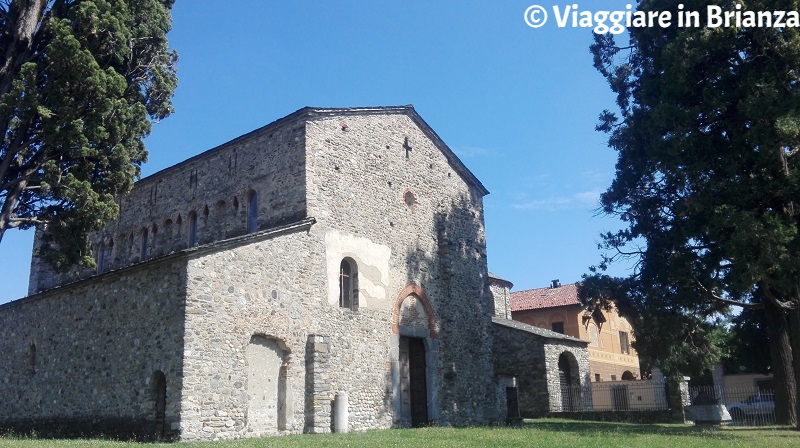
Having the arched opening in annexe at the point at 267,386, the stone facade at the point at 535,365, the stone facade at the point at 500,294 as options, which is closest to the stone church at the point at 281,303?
the arched opening in annexe at the point at 267,386

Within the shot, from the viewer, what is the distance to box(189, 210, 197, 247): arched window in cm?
2214

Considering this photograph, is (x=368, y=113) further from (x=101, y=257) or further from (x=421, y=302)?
(x=101, y=257)

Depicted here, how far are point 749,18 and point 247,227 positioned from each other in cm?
1522

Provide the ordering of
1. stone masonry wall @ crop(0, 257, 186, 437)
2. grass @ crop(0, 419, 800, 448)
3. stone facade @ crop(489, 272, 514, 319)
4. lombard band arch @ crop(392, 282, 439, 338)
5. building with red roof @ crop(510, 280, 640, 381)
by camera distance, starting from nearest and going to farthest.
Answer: grass @ crop(0, 419, 800, 448)
stone masonry wall @ crop(0, 257, 186, 437)
lombard band arch @ crop(392, 282, 439, 338)
stone facade @ crop(489, 272, 514, 319)
building with red roof @ crop(510, 280, 640, 381)

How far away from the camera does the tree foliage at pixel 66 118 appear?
47.5ft

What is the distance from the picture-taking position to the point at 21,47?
1495 cm

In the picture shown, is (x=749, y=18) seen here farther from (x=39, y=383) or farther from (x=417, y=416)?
(x=39, y=383)

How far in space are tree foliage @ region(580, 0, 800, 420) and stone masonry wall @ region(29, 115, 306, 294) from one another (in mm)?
10367

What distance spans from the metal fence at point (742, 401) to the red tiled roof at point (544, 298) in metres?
12.7

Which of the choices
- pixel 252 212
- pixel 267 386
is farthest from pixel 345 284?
pixel 267 386

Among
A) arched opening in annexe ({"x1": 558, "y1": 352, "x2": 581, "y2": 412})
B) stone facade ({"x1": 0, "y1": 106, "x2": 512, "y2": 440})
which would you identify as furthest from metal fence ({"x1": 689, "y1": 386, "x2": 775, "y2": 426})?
stone facade ({"x1": 0, "y1": 106, "x2": 512, "y2": 440})

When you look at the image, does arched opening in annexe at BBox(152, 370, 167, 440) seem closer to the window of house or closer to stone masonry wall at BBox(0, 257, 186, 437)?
stone masonry wall at BBox(0, 257, 186, 437)

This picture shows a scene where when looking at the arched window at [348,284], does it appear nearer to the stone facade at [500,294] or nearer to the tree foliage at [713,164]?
the tree foliage at [713,164]

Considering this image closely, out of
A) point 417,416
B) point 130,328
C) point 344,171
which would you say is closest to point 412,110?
point 344,171
